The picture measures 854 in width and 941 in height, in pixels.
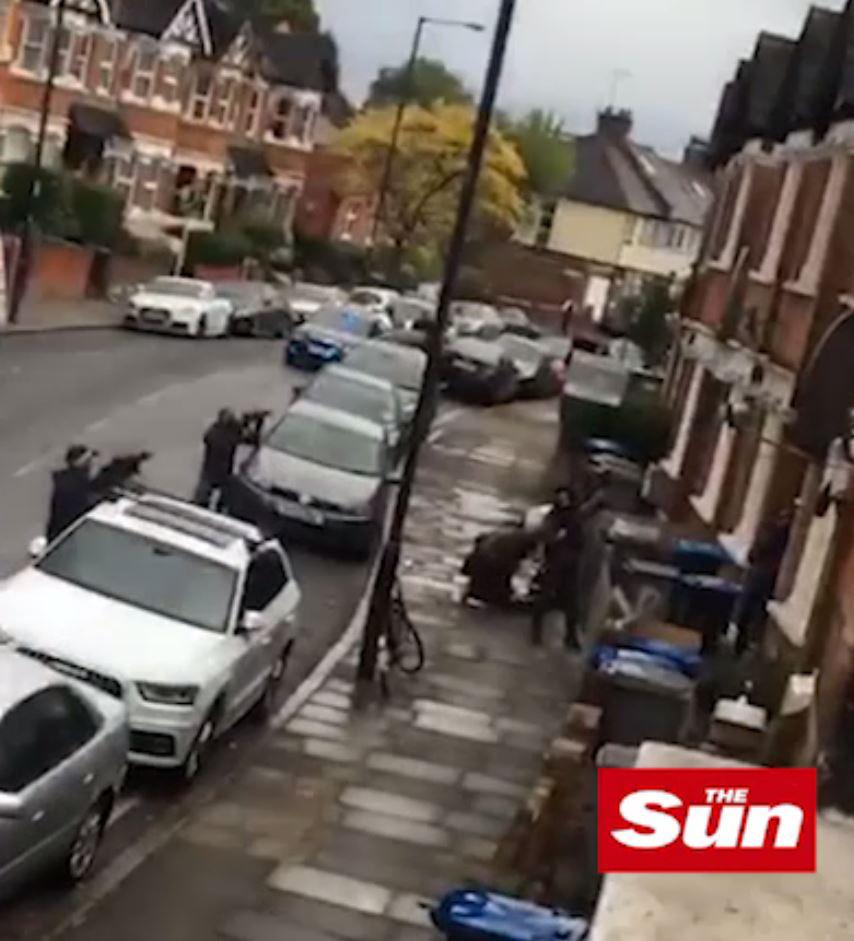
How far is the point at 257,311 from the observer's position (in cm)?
5088

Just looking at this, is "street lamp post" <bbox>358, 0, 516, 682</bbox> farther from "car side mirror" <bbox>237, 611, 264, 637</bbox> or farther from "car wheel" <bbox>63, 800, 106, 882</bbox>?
"car wheel" <bbox>63, 800, 106, 882</bbox>

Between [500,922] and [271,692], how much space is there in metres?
7.68

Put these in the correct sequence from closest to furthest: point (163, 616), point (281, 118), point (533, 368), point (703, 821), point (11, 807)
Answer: point (703, 821) → point (11, 807) → point (163, 616) → point (533, 368) → point (281, 118)

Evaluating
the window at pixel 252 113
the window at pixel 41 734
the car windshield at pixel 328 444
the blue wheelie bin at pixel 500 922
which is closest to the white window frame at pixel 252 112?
the window at pixel 252 113

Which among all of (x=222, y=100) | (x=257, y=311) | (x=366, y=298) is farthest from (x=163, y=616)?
(x=222, y=100)

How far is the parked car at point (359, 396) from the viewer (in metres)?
30.4

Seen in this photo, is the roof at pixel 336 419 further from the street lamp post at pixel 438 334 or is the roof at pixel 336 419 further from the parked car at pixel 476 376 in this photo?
the parked car at pixel 476 376

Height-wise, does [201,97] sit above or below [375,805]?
above

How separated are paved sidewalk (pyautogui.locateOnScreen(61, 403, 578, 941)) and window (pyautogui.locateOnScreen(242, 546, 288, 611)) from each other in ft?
3.53

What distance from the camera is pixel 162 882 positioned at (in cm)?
1320

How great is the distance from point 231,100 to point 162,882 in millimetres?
56602

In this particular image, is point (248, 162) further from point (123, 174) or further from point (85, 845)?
point (85, 845)

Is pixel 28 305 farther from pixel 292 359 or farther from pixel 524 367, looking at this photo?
pixel 524 367

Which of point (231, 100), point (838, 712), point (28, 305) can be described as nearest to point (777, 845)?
point (838, 712)
